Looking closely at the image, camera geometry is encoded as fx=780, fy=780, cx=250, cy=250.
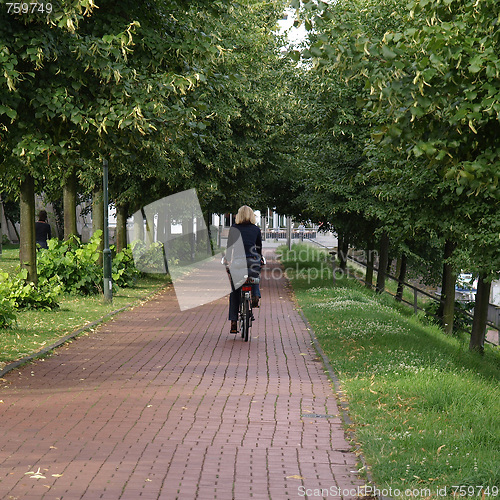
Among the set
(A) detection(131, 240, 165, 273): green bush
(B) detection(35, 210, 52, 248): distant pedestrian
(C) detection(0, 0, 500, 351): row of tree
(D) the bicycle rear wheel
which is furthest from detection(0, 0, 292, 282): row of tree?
(A) detection(131, 240, 165, 273): green bush

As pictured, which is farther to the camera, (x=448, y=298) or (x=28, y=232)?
(x=448, y=298)

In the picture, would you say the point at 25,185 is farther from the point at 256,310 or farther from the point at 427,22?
the point at 427,22

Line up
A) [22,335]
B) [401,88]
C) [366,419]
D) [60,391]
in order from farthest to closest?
[22,335], [60,391], [366,419], [401,88]

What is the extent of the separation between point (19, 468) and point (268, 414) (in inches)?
100

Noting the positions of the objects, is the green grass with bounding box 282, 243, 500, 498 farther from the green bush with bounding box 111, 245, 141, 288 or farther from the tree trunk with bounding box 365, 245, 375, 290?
the tree trunk with bounding box 365, 245, 375, 290

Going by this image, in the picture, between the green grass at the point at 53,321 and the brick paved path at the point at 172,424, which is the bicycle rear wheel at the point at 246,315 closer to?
the brick paved path at the point at 172,424

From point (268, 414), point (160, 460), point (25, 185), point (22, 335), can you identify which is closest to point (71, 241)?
point (25, 185)

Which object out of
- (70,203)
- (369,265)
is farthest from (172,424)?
(369,265)

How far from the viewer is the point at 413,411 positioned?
717 cm

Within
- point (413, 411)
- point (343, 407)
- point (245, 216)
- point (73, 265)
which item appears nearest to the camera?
point (413, 411)

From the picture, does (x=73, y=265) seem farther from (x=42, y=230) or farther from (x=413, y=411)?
(x=413, y=411)

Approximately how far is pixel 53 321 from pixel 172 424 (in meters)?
7.65

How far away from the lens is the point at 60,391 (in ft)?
26.5

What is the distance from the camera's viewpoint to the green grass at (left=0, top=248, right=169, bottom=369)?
35.6 feet
